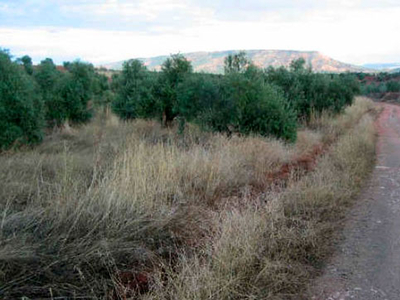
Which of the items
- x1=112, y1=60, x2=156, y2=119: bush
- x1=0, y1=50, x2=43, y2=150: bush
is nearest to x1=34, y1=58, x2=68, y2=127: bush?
x1=112, y1=60, x2=156, y2=119: bush

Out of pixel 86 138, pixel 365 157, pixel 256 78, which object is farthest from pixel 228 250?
pixel 86 138

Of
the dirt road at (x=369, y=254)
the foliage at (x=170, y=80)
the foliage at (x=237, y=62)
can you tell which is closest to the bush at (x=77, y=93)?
the foliage at (x=170, y=80)

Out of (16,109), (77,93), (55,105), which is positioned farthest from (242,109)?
(55,105)

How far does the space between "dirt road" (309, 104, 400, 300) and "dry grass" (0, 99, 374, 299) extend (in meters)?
0.26

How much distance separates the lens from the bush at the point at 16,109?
1260 cm

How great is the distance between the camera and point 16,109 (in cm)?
1298

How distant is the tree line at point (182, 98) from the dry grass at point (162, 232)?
13.8ft

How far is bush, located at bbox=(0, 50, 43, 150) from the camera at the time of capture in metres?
12.6

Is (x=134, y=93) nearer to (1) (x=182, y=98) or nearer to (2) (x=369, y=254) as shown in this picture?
(1) (x=182, y=98)

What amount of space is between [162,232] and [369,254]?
2629mm

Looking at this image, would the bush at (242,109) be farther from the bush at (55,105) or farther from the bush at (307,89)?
the bush at (55,105)

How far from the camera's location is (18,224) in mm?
4422

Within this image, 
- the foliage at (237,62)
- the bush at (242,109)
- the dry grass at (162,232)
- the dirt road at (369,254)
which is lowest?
the dirt road at (369,254)

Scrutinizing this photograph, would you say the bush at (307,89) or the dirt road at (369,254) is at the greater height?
the bush at (307,89)
